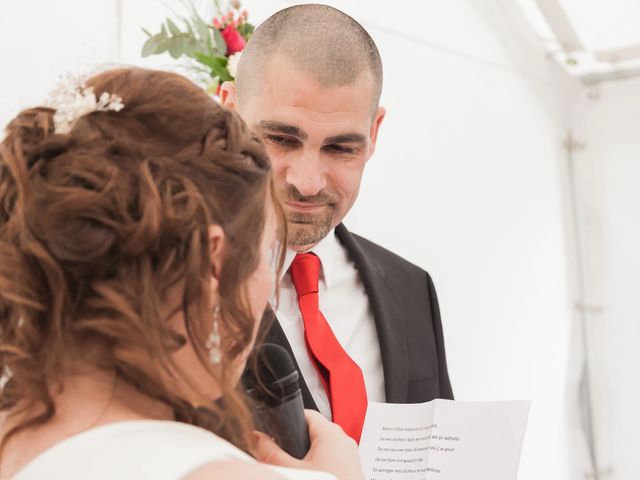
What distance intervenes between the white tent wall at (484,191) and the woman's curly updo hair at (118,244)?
8.69 feet

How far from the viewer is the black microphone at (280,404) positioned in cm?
130

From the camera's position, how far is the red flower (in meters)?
2.82

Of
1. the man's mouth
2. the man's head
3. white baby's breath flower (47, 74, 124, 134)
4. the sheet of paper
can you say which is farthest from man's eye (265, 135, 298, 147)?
white baby's breath flower (47, 74, 124, 134)

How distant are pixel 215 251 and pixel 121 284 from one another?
0.11 meters

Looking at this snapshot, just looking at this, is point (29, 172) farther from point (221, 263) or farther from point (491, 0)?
point (491, 0)

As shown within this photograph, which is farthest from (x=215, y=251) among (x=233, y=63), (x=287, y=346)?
(x=233, y=63)

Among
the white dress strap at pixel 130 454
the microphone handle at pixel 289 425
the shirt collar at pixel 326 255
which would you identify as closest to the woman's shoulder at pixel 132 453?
the white dress strap at pixel 130 454

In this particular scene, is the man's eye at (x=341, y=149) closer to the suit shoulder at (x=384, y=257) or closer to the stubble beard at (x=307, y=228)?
the stubble beard at (x=307, y=228)

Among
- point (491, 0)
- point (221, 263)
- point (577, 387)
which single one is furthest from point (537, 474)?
point (221, 263)

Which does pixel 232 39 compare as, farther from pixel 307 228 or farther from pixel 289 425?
pixel 289 425

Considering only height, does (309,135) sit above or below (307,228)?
above

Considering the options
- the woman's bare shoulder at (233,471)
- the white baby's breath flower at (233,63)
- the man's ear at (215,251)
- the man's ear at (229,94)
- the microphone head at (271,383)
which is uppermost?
the white baby's breath flower at (233,63)

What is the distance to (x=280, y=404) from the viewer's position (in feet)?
4.33

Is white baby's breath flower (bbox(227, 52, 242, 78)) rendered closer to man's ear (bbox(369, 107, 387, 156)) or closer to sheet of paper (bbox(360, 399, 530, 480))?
man's ear (bbox(369, 107, 387, 156))
